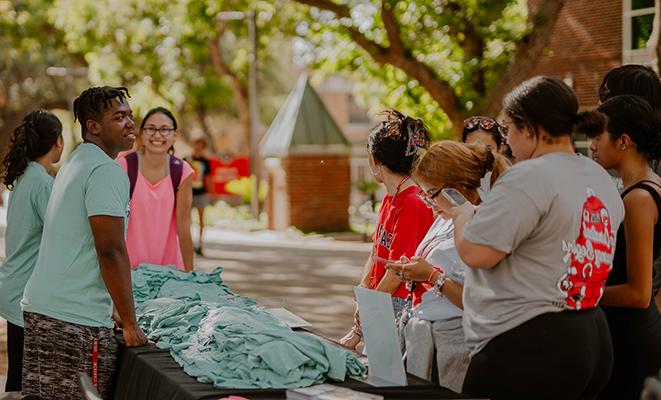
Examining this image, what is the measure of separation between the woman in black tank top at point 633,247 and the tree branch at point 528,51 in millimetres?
11006

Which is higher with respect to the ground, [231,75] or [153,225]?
[231,75]

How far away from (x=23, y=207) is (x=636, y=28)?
1789 cm

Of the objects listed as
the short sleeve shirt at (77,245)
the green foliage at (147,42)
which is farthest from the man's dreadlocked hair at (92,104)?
the green foliage at (147,42)

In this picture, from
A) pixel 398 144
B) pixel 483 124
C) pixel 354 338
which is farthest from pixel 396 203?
pixel 483 124

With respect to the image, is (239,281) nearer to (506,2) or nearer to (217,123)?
(506,2)

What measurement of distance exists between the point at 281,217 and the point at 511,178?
776 inches

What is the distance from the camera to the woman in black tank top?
382 cm

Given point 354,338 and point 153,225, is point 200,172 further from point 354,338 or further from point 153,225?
point 354,338

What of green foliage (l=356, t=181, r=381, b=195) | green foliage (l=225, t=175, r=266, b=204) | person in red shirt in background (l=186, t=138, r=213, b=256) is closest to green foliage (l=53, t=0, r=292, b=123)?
green foliage (l=225, t=175, r=266, b=204)

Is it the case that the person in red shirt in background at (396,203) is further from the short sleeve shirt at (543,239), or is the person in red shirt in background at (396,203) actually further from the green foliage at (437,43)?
the green foliage at (437,43)

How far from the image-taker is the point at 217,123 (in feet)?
224

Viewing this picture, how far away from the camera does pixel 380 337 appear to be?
12.9 feet

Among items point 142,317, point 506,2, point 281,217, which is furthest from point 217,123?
point 142,317

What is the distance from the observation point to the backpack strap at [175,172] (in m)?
6.56
